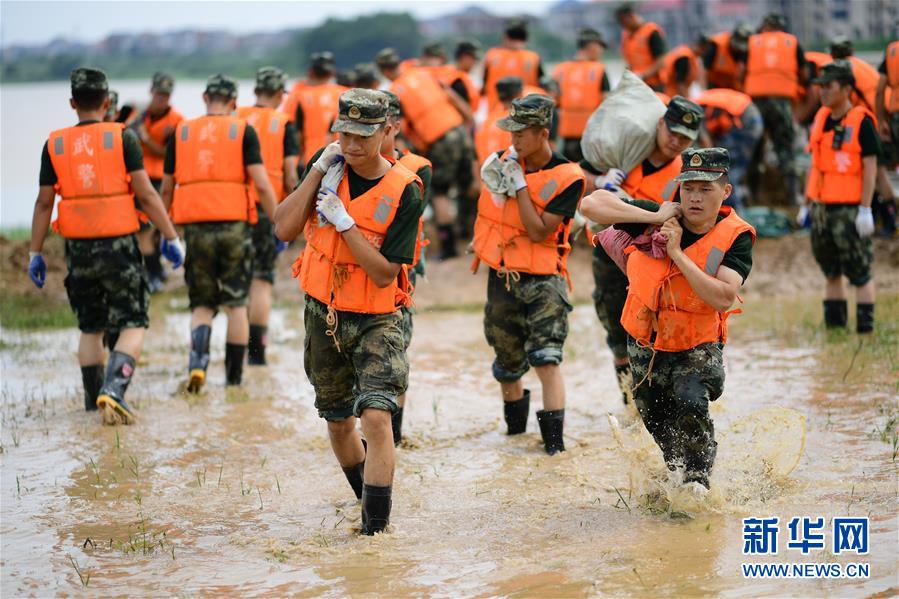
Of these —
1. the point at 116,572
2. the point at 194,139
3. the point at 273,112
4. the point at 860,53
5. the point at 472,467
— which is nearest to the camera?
the point at 116,572

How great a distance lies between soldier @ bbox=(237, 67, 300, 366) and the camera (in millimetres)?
9383

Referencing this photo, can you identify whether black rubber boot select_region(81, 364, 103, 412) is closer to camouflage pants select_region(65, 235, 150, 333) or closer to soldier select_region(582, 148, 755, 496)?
camouflage pants select_region(65, 235, 150, 333)

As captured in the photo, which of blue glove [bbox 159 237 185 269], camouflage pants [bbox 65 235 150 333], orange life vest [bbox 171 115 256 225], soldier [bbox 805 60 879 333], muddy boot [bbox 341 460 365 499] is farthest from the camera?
soldier [bbox 805 60 879 333]

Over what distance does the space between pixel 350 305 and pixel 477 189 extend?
28.0 feet

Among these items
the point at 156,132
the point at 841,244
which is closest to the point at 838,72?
the point at 841,244

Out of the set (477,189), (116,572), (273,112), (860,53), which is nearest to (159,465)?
(116,572)

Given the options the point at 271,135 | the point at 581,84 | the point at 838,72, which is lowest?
the point at 271,135

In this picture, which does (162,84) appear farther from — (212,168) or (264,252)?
(212,168)

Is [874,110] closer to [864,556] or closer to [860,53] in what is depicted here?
[864,556]

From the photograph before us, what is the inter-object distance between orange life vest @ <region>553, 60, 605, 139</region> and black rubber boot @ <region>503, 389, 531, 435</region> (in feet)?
21.4

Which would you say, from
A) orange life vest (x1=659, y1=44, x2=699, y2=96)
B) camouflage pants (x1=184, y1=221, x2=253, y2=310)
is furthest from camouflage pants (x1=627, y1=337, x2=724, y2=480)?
orange life vest (x1=659, y1=44, x2=699, y2=96)

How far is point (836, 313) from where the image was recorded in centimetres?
970

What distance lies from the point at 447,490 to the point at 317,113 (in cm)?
664

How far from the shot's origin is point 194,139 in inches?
331
